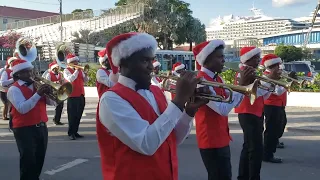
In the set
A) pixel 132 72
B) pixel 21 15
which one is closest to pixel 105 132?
pixel 132 72

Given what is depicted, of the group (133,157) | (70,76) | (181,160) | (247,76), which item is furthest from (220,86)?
(70,76)

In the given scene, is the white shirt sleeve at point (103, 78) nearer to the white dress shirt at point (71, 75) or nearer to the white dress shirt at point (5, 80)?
the white dress shirt at point (71, 75)

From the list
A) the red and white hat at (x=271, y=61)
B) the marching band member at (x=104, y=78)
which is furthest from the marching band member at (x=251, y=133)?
the marching band member at (x=104, y=78)

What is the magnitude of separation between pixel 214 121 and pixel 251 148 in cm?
121

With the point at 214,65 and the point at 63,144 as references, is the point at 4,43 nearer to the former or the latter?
the point at 63,144

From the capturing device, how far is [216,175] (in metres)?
4.31

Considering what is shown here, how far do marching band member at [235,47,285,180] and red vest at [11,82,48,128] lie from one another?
257 centimetres

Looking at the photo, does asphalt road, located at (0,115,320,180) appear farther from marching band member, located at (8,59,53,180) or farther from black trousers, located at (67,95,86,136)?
marching band member, located at (8,59,53,180)

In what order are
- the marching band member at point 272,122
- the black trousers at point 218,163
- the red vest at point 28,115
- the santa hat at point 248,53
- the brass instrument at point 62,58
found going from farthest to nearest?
the brass instrument at point 62,58 < the marching band member at point 272,122 < the santa hat at point 248,53 < the red vest at point 28,115 < the black trousers at point 218,163

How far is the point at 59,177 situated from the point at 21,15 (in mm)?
83010

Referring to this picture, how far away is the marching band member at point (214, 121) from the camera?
430cm

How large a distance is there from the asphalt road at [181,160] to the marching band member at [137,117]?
3.82 m

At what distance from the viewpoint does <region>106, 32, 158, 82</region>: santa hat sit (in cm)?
266

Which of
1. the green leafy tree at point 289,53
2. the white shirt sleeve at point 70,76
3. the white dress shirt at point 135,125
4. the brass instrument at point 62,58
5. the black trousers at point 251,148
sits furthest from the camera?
the green leafy tree at point 289,53
